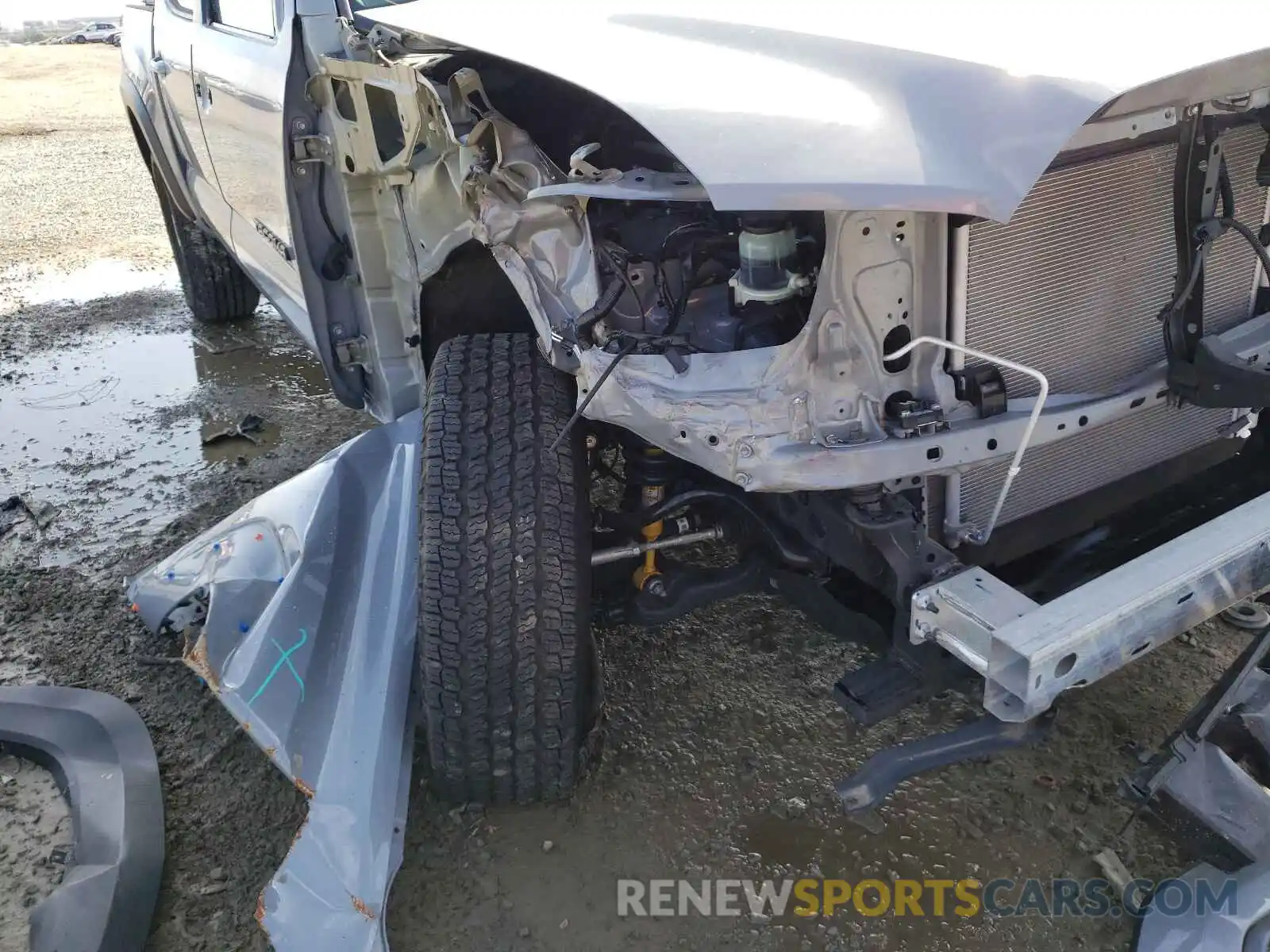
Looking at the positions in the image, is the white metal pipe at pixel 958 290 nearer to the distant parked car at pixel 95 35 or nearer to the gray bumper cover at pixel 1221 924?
the gray bumper cover at pixel 1221 924

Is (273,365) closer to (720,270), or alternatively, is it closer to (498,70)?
(498,70)

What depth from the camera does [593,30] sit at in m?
1.92

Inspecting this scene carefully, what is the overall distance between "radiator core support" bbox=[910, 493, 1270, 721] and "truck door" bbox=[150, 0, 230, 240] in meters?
3.04

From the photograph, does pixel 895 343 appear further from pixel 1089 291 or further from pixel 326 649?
pixel 326 649

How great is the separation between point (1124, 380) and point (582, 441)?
1.08 metres

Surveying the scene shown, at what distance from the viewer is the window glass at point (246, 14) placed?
2822 mm

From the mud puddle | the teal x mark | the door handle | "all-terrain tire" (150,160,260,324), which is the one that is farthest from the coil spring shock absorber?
"all-terrain tire" (150,160,260,324)

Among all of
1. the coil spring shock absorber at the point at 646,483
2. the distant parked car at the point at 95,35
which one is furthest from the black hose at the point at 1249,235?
the distant parked car at the point at 95,35

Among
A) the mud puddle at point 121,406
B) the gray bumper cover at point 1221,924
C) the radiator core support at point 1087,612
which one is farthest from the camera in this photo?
the mud puddle at point 121,406

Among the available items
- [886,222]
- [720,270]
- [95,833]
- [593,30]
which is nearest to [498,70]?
[593,30]

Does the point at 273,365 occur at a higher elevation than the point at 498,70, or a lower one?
lower

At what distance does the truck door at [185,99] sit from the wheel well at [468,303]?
1.45 metres

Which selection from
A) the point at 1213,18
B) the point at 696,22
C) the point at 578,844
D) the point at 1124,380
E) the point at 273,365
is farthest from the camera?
the point at 273,365

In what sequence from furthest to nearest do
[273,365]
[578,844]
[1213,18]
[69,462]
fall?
[273,365] → [69,462] → [578,844] → [1213,18]
